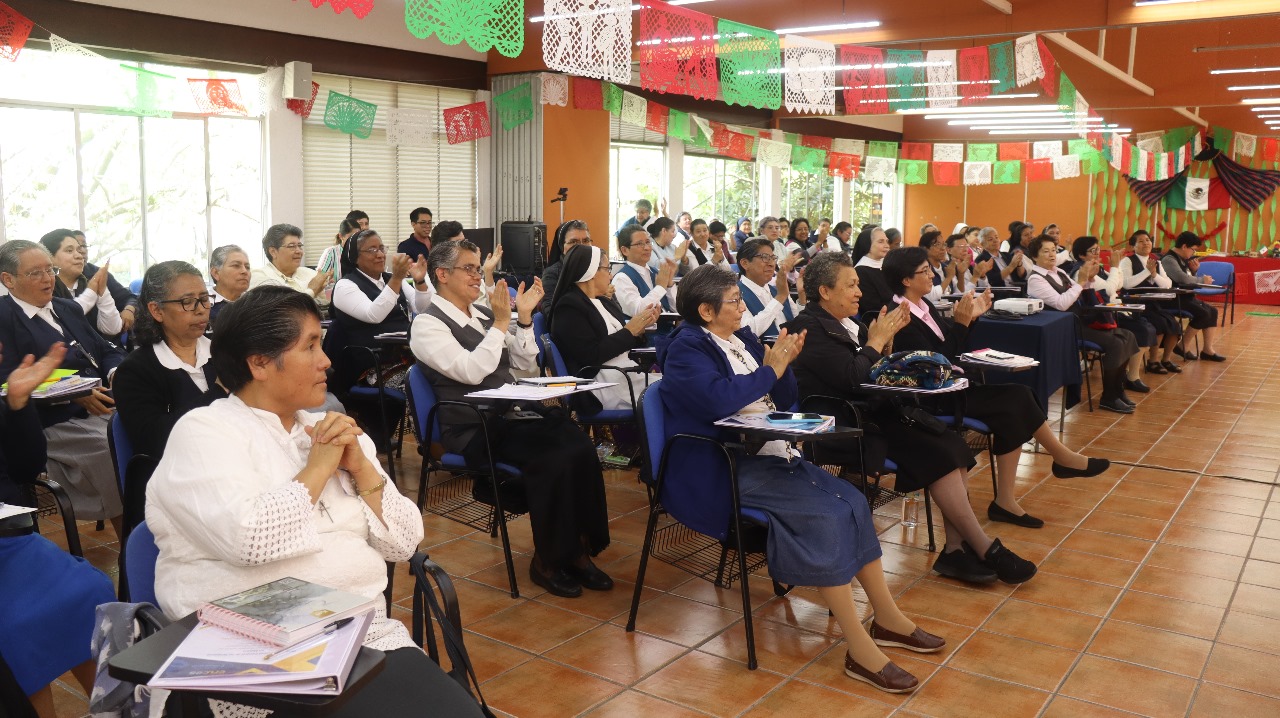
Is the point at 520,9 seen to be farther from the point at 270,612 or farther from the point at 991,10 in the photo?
the point at 991,10

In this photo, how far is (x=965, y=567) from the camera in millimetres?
3891

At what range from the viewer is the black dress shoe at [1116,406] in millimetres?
7371

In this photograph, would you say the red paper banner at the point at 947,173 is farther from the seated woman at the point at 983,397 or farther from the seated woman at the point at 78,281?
the seated woman at the point at 78,281

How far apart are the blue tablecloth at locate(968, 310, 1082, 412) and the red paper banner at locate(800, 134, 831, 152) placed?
9204mm

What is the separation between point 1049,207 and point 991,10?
1331 centimetres

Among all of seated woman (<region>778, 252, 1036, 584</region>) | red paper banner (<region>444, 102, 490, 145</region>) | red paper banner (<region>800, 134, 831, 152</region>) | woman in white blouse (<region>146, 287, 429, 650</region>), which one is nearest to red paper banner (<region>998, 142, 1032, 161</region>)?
red paper banner (<region>800, 134, 831, 152</region>)

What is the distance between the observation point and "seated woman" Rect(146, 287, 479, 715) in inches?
70.9

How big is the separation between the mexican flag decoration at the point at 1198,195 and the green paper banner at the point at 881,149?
7018 mm

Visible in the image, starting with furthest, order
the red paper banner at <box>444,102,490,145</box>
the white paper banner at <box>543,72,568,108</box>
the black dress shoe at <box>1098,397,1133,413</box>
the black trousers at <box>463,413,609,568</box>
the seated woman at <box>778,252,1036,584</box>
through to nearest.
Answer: the white paper banner at <box>543,72,568,108</box> < the red paper banner at <box>444,102,490,145</box> < the black dress shoe at <box>1098,397,1133,413</box> < the seated woman at <box>778,252,1036,584</box> < the black trousers at <box>463,413,609,568</box>

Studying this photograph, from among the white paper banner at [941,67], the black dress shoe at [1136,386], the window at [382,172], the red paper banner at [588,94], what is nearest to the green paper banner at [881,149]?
the window at [382,172]

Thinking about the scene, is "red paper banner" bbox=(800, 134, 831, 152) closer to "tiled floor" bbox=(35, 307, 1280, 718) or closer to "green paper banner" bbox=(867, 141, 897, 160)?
"green paper banner" bbox=(867, 141, 897, 160)

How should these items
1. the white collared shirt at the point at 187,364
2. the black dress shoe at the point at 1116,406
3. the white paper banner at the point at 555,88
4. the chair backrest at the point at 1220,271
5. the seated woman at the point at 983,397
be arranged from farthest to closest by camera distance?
1. the chair backrest at the point at 1220,271
2. the white paper banner at the point at 555,88
3. the black dress shoe at the point at 1116,406
4. the seated woman at the point at 983,397
5. the white collared shirt at the point at 187,364

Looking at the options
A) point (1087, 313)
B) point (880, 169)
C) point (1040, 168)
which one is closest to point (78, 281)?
point (1087, 313)

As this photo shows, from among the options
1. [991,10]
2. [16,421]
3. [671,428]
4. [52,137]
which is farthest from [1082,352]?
[52,137]
